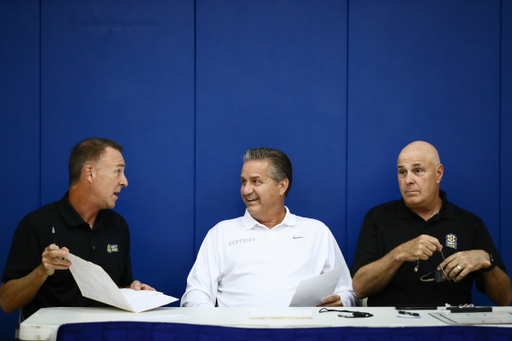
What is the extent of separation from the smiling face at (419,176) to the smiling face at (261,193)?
2.50 ft

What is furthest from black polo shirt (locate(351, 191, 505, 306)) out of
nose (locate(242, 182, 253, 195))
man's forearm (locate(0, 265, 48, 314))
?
man's forearm (locate(0, 265, 48, 314))

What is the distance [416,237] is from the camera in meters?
2.40

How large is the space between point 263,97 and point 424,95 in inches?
45.9

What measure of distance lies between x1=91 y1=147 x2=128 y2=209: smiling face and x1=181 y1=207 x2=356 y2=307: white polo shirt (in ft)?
2.02

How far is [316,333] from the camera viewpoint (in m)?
1.49

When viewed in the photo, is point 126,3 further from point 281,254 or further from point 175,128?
point 281,254

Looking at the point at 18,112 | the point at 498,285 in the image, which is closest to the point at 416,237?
the point at 498,285

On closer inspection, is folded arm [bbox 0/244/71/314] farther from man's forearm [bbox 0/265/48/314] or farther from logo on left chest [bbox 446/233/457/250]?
logo on left chest [bbox 446/233/457/250]

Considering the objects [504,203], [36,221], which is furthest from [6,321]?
[504,203]

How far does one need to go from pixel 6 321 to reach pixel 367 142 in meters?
2.78

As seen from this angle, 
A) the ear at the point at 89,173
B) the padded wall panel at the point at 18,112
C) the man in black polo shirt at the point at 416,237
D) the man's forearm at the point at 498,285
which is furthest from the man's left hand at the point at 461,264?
the padded wall panel at the point at 18,112

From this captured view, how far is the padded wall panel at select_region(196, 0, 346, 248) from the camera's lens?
122 inches

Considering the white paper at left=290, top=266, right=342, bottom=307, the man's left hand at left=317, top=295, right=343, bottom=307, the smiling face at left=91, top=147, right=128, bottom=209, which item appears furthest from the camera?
the smiling face at left=91, top=147, right=128, bottom=209

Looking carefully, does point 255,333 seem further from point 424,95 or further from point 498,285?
point 424,95
